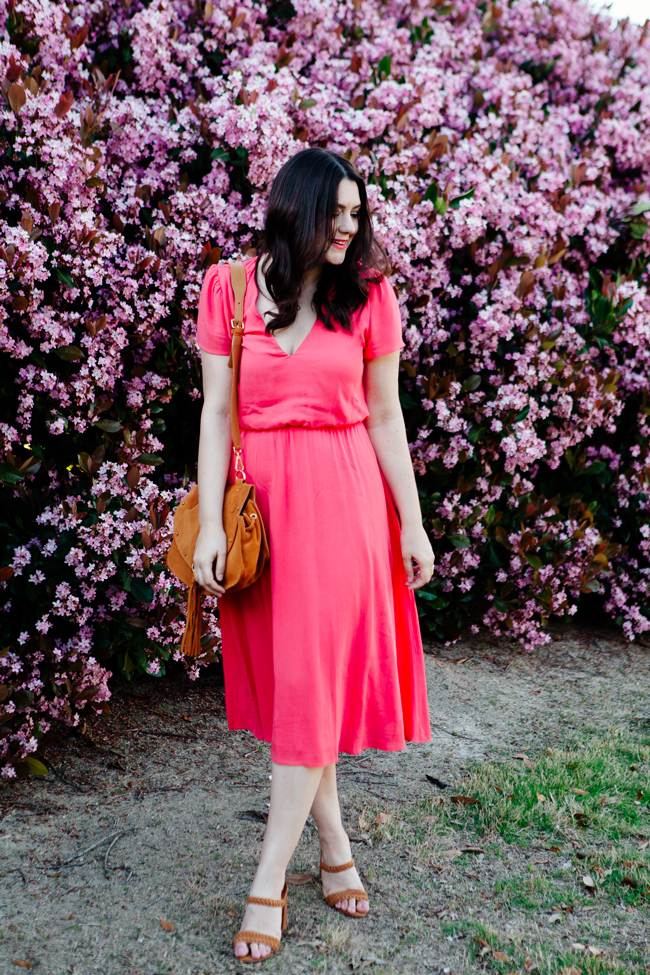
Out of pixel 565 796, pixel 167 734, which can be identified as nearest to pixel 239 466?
pixel 167 734

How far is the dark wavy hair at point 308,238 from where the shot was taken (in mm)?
2029

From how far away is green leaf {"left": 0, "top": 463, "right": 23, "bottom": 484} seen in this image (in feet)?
8.93

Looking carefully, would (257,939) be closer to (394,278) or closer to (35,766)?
(35,766)

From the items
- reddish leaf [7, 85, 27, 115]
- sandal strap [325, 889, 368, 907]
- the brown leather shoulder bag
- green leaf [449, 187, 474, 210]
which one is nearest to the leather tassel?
the brown leather shoulder bag

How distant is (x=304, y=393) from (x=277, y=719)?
85 cm

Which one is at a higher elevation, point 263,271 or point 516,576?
point 263,271

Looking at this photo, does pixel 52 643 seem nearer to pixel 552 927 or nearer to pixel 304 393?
pixel 304 393

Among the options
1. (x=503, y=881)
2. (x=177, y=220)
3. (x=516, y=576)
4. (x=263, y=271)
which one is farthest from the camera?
(x=516, y=576)

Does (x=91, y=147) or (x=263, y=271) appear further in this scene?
(x=91, y=147)

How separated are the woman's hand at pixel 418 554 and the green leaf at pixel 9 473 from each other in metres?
1.40

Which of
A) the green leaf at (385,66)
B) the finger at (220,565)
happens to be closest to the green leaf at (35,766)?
the finger at (220,565)

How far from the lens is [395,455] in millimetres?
2266

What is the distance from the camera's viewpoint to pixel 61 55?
3.31 metres

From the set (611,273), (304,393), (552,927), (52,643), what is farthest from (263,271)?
(611,273)
